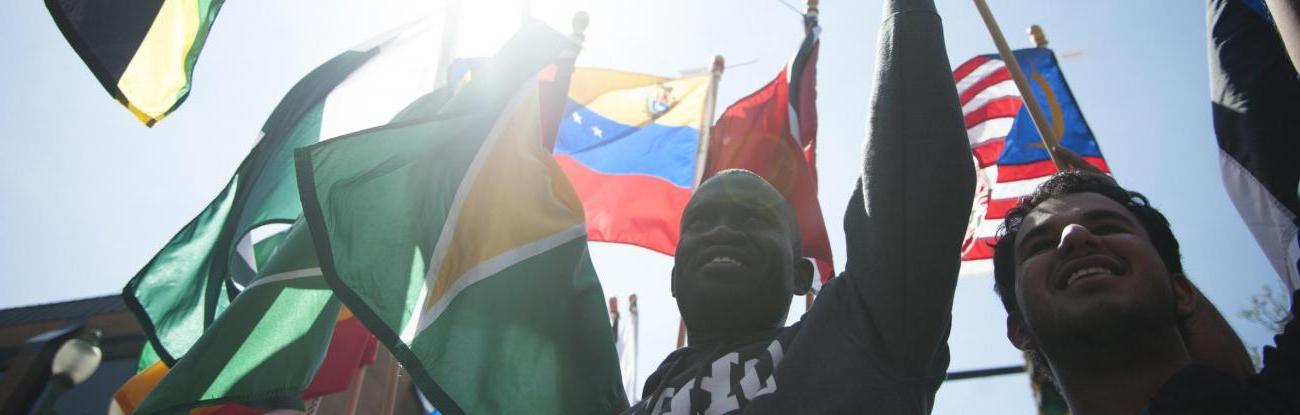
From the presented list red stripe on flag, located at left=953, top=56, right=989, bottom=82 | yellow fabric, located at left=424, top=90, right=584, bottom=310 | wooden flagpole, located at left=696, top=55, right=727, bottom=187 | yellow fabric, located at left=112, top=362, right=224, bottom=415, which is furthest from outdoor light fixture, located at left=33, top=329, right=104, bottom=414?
red stripe on flag, located at left=953, top=56, right=989, bottom=82

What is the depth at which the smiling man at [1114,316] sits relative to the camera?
1.97 m

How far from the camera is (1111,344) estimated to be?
201 cm

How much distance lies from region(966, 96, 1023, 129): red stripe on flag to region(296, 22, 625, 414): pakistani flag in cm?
445

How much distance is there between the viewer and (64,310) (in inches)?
634

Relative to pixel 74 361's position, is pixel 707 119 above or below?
above

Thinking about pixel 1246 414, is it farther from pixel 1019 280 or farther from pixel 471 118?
pixel 471 118

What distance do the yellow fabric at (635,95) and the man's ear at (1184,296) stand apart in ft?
17.0

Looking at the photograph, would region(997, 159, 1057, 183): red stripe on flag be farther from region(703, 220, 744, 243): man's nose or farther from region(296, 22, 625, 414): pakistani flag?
region(703, 220, 744, 243): man's nose

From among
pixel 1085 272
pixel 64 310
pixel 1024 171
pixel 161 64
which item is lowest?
pixel 64 310

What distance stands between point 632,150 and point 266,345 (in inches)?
150

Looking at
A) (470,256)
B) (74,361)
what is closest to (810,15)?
(470,256)

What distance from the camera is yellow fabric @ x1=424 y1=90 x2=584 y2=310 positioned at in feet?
11.6

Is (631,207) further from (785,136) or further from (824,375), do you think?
(824,375)

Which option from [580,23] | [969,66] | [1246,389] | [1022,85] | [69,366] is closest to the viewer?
[1246,389]
